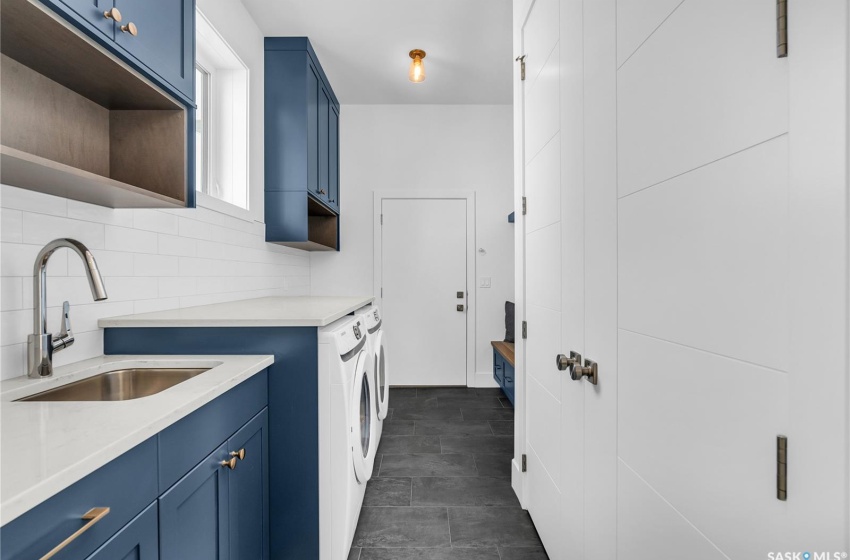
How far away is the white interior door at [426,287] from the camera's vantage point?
3980mm

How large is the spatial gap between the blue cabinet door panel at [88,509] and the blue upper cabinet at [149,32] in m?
0.98

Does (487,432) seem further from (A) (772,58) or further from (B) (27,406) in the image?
(A) (772,58)

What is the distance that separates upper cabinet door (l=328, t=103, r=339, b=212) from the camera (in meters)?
3.52

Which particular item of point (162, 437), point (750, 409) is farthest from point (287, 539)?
point (750, 409)

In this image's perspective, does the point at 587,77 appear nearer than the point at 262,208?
Yes

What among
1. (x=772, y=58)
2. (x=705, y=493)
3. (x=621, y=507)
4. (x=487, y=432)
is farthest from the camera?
(x=487, y=432)

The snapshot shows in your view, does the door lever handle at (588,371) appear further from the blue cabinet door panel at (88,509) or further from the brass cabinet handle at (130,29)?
the brass cabinet handle at (130,29)

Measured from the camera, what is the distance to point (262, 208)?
112 inches

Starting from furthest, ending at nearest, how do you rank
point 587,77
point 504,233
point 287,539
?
point 504,233 → point 287,539 → point 587,77

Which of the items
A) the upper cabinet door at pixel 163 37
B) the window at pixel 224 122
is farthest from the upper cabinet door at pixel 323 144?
the upper cabinet door at pixel 163 37

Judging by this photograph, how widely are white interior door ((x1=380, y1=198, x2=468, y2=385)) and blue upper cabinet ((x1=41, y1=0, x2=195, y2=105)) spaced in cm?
266

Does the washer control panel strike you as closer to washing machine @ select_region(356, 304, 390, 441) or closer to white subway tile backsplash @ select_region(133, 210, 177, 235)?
washing machine @ select_region(356, 304, 390, 441)

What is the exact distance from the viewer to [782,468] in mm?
533

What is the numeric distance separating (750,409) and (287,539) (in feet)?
4.82
